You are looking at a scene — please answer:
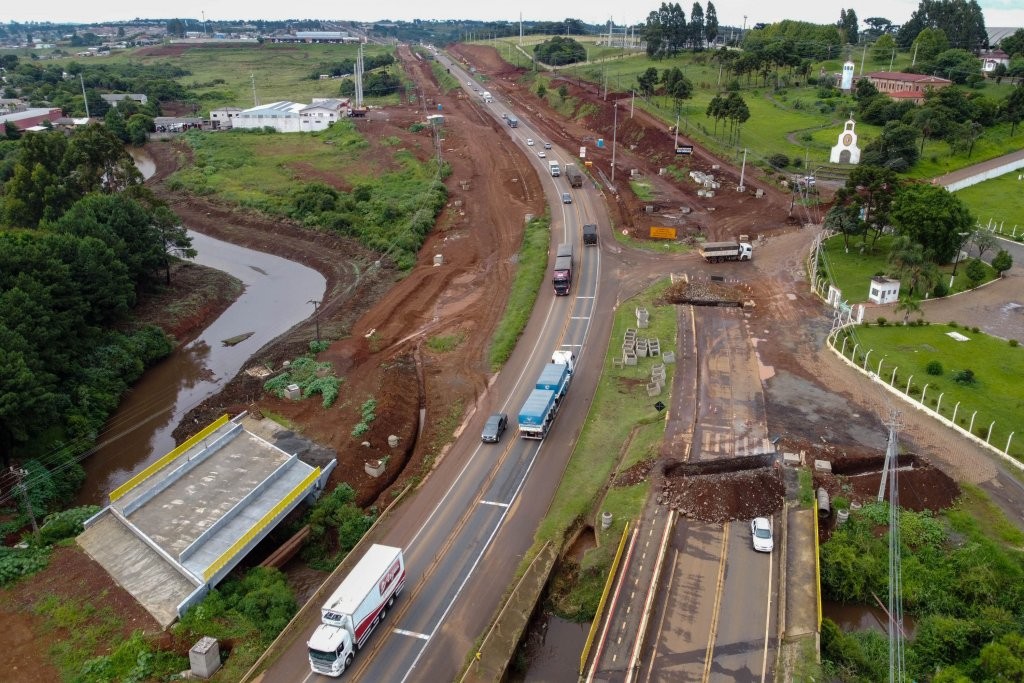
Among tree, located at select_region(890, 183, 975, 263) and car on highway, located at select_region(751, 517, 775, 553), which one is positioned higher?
tree, located at select_region(890, 183, 975, 263)

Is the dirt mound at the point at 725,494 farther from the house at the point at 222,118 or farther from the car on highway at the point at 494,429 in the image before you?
the house at the point at 222,118

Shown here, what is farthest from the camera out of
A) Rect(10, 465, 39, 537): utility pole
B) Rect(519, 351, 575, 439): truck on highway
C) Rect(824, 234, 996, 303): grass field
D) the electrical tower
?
Rect(824, 234, 996, 303): grass field

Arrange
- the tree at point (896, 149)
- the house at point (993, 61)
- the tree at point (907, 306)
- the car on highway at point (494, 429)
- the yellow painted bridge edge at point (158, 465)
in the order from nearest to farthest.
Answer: the yellow painted bridge edge at point (158, 465), the car on highway at point (494, 429), the tree at point (907, 306), the tree at point (896, 149), the house at point (993, 61)

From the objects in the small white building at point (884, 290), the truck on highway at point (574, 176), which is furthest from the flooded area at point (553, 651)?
the truck on highway at point (574, 176)

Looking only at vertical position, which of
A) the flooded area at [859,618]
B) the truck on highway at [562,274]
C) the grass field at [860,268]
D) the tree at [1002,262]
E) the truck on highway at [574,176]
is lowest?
the flooded area at [859,618]

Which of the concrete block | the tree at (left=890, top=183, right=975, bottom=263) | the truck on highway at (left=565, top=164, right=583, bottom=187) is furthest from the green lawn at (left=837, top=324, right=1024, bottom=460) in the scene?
the truck on highway at (left=565, top=164, right=583, bottom=187)

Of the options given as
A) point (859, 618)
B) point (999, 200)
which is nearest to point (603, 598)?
point (859, 618)

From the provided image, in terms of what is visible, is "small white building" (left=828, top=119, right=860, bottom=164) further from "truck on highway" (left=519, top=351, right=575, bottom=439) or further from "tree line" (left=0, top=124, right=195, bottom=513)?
"tree line" (left=0, top=124, right=195, bottom=513)
